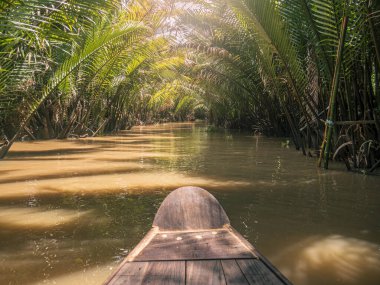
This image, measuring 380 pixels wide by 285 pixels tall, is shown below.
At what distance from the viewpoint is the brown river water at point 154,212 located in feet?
7.11

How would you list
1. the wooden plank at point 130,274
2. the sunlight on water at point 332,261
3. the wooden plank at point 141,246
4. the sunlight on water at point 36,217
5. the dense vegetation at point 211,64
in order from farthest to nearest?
the dense vegetation at point 211,64 < the sunlight on water at point 36,217 < the sunlight on water at point 332,261 < the wooden plank at point 141,246 < the wooden plank at point 130,274

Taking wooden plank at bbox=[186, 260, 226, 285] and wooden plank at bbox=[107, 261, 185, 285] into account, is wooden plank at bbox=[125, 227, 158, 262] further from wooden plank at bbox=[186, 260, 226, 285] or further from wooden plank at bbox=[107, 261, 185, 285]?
wooden plank at bbox=[186, 260, 226, 285]

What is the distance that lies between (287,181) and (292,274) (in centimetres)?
293

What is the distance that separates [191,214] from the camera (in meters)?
2.07

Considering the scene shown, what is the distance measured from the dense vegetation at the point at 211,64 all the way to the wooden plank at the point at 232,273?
119 inches

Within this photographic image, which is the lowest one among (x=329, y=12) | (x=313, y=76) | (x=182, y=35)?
(x=313, y=76)

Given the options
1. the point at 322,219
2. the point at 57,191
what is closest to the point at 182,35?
the point at 57,191

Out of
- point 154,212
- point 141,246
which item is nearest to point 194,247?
point 141,246

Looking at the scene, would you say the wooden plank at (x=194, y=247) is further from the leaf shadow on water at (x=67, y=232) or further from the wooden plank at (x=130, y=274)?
the leaf shadow on water at (x=67, y=232)

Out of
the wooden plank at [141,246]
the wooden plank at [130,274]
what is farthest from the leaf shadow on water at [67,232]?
the wooden plank at [130,274]

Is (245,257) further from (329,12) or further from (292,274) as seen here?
(329,12)

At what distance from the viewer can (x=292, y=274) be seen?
2057 millimetres

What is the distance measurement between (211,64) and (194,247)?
41.1ft

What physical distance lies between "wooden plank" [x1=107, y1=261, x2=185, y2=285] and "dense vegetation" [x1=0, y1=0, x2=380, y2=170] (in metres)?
2.88
